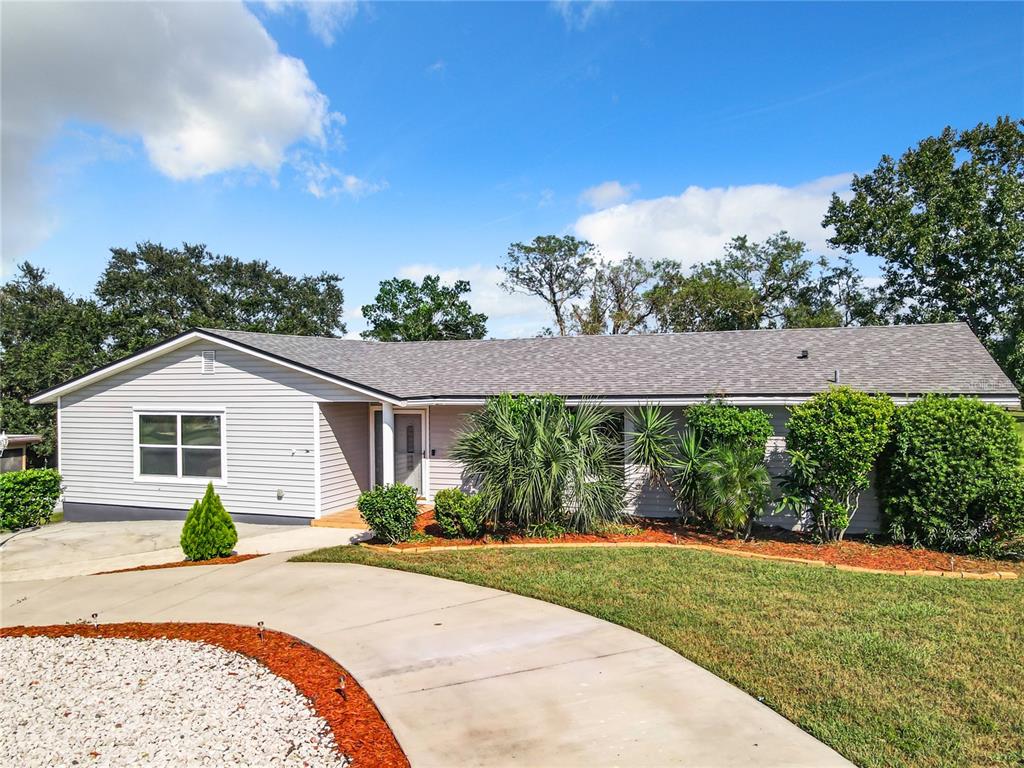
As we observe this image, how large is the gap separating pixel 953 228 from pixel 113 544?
33576 mm

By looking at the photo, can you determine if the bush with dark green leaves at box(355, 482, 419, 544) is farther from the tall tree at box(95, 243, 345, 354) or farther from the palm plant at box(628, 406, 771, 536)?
→ the tall tree at box(95, 243, 345, 354)

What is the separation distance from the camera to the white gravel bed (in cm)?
399

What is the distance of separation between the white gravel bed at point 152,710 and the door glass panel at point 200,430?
7.80 metres

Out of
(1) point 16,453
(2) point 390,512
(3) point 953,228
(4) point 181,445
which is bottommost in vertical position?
(2) point 390,512

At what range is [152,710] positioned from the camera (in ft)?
15.1

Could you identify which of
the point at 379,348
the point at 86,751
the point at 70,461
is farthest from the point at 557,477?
the point at 70,461

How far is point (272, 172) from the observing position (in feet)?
65.4

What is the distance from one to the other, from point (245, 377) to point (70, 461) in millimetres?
5415

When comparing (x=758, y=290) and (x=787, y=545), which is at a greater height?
(x=758, y=290)

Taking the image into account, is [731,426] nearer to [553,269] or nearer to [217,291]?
[553,269]

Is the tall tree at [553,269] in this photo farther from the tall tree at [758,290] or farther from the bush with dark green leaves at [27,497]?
the bush with dark green leaves at [27,497]

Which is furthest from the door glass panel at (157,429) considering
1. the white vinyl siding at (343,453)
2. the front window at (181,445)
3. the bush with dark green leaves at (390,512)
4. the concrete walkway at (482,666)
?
the bush with dark green leaves at (390,512)

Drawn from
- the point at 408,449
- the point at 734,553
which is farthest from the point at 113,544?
the point at 734,553

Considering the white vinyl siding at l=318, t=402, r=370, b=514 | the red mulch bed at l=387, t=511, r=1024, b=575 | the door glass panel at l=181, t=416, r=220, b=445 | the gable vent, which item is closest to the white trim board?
the gable vent
